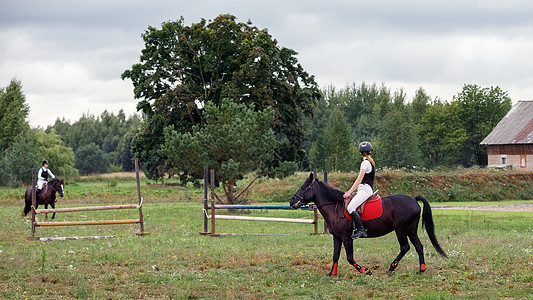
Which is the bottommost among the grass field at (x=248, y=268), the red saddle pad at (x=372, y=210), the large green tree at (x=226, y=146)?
the grass field at (x=248, y=268)

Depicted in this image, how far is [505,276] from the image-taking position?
10.6 metres

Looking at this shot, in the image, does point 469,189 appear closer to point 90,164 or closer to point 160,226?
point 160,226

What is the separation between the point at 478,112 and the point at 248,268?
A: 77.0 meters

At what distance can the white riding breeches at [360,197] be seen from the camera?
37.2 feet

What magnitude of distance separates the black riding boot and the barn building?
55.8 m

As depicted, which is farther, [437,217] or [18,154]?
[18,154]

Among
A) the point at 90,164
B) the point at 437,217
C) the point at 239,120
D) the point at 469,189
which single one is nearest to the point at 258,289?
the point at 437,217

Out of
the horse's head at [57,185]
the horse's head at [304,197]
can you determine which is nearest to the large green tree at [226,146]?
the horse's head at [57,185]

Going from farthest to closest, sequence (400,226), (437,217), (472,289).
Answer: (437,217) < (400,226) < (472,289)

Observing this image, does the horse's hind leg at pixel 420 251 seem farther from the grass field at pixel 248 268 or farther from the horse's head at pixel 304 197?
the horse's head at pixel 304 197

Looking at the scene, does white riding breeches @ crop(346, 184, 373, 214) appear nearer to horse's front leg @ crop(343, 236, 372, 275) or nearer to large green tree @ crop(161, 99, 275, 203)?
horse's front leg @ crop(343, 236, 372, 275)

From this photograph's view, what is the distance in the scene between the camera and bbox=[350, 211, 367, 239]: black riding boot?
11.2 meters

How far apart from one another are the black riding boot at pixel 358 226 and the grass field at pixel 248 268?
85 centimetres

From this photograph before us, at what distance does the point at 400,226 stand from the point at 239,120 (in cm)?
1836
